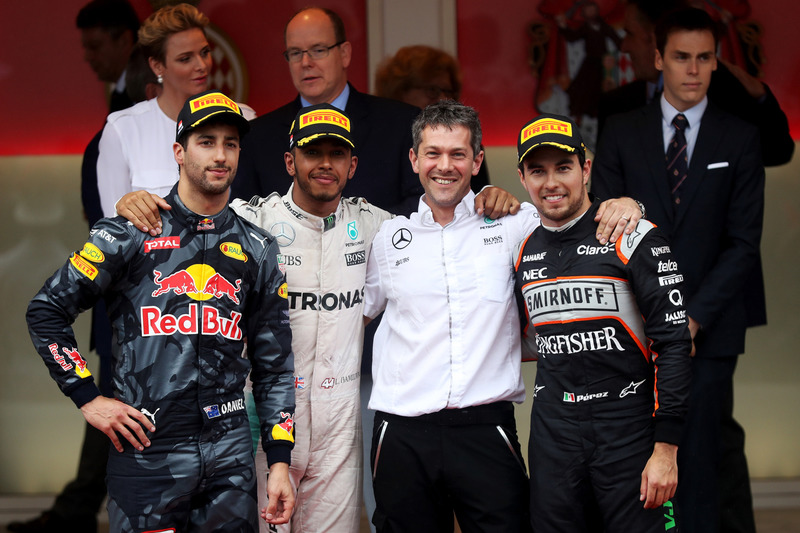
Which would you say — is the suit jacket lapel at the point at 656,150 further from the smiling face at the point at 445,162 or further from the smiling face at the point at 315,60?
the smiling face at the point at 315,60

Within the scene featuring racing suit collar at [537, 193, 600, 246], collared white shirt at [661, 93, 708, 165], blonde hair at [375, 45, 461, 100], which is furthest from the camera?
blonde hair at [375, 45, 461, 100]

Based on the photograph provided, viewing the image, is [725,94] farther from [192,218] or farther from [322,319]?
[192,218]

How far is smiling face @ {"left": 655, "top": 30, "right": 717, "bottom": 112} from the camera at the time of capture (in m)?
3.49

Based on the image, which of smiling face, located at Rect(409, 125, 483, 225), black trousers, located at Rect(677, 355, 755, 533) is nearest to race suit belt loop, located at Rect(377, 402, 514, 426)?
smiling face, located at Rect(409, 125, 483, 225)

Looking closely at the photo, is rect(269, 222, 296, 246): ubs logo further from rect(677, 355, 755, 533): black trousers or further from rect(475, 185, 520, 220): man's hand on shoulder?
rect(677, 355, 755, 533): black trousers

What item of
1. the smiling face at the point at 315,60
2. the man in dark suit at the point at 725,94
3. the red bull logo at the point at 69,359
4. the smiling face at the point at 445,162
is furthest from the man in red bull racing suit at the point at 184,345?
the man in dark suit at the point at 725,94

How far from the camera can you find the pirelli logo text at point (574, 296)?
2.68 metres

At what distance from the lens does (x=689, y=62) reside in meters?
3.51

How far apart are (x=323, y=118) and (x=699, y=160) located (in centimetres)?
137

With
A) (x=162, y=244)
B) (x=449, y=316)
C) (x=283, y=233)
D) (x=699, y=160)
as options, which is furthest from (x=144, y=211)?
(x=699, y=160)

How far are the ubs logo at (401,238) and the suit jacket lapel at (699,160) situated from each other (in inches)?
40.7

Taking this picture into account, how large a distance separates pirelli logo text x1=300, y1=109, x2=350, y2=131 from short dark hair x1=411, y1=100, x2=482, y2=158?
23cm

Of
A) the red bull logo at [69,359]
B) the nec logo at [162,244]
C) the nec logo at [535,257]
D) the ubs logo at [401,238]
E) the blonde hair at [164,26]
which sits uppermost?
the blonde hair at [164,26]

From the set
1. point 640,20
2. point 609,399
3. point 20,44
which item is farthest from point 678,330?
point 20,44
